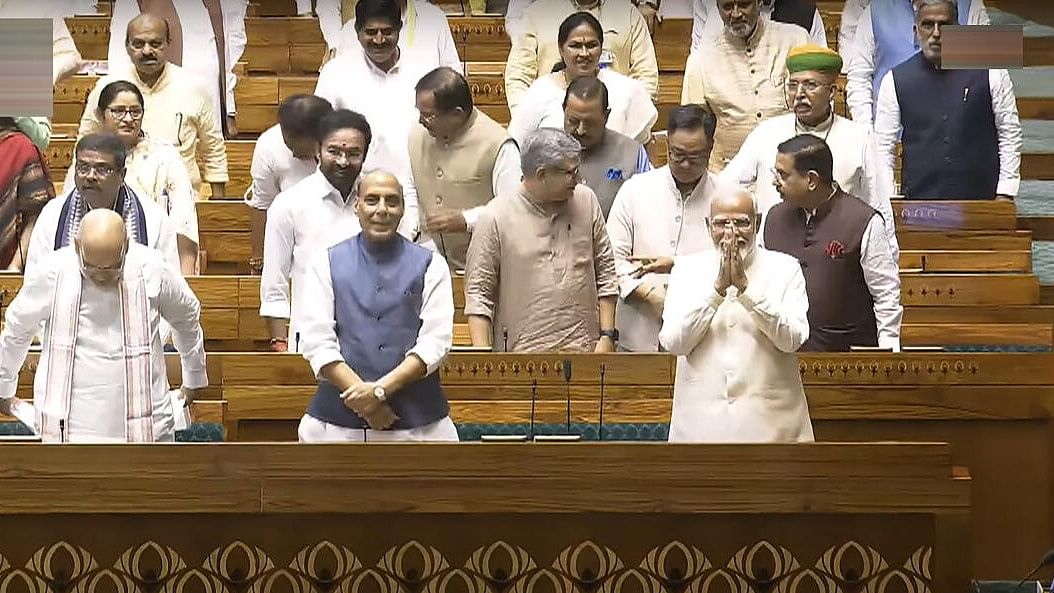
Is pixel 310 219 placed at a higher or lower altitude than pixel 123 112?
lower

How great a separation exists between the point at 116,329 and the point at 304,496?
1004 millimetres

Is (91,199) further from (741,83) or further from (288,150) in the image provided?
(741,83)

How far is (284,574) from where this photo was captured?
493 centimetres

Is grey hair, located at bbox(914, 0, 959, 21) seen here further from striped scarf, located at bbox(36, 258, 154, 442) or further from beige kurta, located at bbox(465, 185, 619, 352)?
striped scarf, located at bbox(36, 258, 154, 442)

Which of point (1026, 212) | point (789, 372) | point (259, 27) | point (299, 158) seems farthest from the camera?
point (259, 27)

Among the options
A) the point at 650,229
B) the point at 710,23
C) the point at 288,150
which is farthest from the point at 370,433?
the point at 710,23

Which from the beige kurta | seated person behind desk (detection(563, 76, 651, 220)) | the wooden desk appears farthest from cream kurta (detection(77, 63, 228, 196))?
the wooden desk

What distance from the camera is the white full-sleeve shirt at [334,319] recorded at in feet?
18.0

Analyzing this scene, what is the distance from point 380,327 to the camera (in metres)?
5.58

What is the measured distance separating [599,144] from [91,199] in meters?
1.53

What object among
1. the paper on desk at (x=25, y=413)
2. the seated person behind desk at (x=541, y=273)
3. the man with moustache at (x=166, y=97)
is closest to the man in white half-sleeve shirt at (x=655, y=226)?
the seated person behind desk at (x=541, y=273)

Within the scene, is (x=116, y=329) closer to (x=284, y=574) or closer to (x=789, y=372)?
(x=284, y=574)

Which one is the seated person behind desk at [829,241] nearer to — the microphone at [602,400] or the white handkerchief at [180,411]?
the microphone at [602,400]

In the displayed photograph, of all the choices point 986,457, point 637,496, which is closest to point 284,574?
point 637,496
